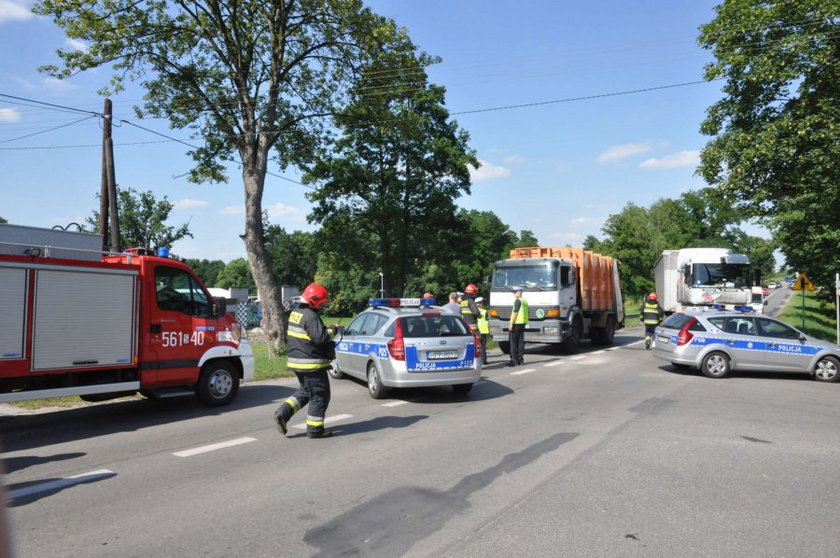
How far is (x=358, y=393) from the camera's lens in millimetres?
11125

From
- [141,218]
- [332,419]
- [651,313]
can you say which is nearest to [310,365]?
[332,419]

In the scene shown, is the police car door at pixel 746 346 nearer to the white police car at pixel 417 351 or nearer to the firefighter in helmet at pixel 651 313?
the firefighter in helmet at pixel 651 313

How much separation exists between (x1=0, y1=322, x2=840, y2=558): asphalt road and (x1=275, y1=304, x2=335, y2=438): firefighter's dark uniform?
0.34 meters

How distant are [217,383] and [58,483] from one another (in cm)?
405

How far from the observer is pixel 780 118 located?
21953mm

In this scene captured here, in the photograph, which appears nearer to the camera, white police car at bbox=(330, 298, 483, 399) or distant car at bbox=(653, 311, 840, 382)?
white police car at bbox=(330, 298, 483, 399)

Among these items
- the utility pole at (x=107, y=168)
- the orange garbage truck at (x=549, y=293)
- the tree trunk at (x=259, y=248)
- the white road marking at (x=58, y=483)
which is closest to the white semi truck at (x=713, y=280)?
the orange garbage truck at (x=549, y=293)

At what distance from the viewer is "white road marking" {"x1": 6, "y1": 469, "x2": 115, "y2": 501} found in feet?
18.0

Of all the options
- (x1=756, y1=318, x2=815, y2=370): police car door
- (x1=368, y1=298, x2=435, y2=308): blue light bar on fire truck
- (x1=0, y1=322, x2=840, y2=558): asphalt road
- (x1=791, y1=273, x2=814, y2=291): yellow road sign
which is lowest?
(x1=0, y1=322, x2=840, y2=558): asphalt road

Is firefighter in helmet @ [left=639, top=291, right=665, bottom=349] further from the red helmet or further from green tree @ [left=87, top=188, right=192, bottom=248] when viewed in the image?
green tree @ [left=87, top=188, right=192, bottom=248]

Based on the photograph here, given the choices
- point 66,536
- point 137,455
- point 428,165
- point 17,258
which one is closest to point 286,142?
point 428,165

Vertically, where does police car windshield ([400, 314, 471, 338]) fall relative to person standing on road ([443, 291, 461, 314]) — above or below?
below

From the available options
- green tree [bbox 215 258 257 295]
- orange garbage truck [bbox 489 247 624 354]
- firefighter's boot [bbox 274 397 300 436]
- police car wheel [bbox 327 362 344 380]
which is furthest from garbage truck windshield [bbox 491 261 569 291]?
green tree [bbox 215 258 257 295]

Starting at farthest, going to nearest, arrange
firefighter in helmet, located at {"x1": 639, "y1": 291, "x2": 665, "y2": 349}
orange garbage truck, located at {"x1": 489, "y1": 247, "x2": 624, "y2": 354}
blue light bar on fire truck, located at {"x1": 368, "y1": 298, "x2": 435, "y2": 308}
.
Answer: firefighter in helmet, located at {"x1": 639, "y1": 291, "x2": 665, "y2": 349} → orange garbage truck, located at {"x1": 489, "y1": 247, "x2": 624, "y2": 354} → blue light bar on fire truck, located at {"x1": 368, "y1": 298, "x2": 435, "y2": 308}
